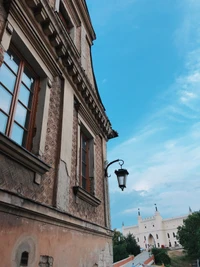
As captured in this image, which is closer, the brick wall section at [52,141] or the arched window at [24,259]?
the arched window at [24,259]

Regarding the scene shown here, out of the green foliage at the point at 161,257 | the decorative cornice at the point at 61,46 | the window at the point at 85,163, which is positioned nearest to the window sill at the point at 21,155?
the window at the point at 85,163

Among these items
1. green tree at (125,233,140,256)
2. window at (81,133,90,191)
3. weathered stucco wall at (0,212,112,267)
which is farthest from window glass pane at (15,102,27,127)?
green tree at (125,233,140,256)

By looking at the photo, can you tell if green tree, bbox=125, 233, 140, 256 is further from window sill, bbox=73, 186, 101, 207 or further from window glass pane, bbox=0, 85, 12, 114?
window glass pane, bbox=0, 85, 12, 114

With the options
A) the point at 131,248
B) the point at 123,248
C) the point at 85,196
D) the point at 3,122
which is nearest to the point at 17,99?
the point at 3,122

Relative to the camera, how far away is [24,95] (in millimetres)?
3762

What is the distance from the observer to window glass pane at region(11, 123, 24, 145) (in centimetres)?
327

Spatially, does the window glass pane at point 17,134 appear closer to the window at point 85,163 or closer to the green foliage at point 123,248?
the window at point 85,163

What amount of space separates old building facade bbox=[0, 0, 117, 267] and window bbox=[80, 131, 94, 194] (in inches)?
1.1

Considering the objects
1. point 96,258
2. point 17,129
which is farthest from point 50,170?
point 96,258

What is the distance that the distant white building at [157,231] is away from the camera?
255 ft

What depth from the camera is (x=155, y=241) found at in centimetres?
7875

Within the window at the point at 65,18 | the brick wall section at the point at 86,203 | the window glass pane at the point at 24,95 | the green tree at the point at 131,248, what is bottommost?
the green tree at the point at 131,248

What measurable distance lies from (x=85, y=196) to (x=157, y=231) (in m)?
84.7

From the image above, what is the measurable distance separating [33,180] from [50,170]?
566mm
